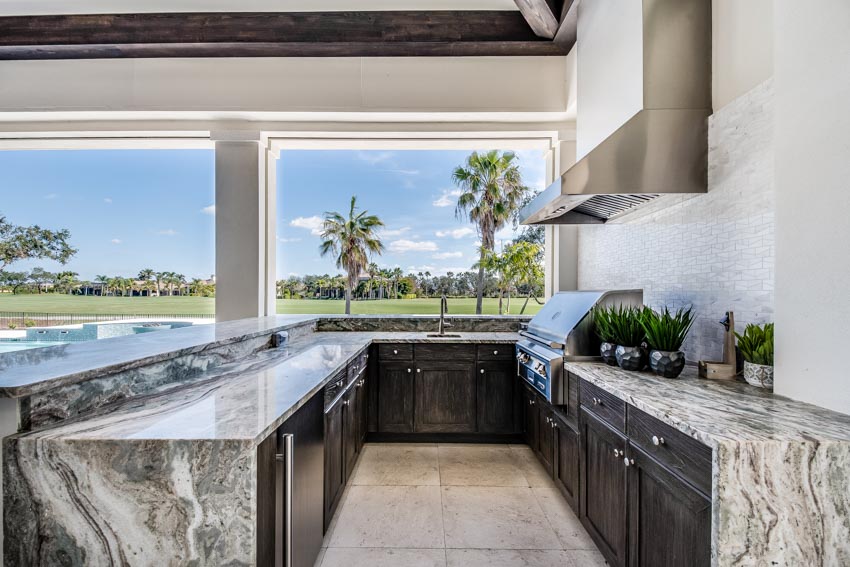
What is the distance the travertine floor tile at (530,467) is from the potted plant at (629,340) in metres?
1.14

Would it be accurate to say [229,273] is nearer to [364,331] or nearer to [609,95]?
[364,331]

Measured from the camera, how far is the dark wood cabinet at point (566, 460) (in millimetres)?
2041

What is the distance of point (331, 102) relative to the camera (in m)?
3.44

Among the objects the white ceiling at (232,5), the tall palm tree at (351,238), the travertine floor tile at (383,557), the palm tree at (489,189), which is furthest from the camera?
the palm tree at (489,189)

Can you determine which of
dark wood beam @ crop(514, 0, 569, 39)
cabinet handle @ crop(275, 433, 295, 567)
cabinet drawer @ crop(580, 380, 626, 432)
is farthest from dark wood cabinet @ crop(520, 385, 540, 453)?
dark wood beam @ crop(514, 0, 569, 39)

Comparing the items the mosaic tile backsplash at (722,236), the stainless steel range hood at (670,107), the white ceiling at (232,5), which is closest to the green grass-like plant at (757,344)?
the mosaic tile backsplash at (722,236)

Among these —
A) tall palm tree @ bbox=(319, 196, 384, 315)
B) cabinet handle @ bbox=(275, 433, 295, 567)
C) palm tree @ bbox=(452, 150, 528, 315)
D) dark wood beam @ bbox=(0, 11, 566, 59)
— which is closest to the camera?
cabinet handle @ bbox=(275, 433, 295, 567)

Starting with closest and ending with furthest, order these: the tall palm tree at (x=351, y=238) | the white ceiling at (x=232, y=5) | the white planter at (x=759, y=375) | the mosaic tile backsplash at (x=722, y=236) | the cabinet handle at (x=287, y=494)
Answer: the cabinet handle at (x=287, y=494)
the white planter at (x=759, y=375)
the mosaic tile backsplash at (x=722, y=236)
the white ceiling at (x=232, y=5)
the tall palm tree at (x=351, y=238)

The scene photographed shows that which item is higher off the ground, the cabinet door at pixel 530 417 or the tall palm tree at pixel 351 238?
the tall palm tree at pixel 351 238

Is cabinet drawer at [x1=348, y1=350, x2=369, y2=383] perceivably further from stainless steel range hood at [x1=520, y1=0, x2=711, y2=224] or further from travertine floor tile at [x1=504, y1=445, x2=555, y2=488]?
stainless steel range hood at [x1=520, y1=0, x2=711, y2=224]

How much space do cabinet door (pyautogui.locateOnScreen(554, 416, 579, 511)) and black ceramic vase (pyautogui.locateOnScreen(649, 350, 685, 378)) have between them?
0.58m

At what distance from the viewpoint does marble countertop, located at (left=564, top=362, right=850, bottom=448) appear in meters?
1.04

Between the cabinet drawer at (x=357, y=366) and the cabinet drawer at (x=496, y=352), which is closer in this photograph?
the cabinet drawer at (x=357, y=366)

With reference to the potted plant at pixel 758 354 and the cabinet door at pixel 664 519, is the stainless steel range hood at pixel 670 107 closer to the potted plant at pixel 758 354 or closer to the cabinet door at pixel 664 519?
the potted plant at pixel 758 354
